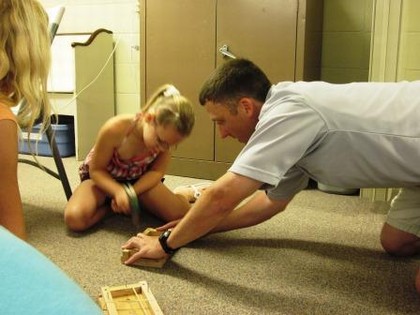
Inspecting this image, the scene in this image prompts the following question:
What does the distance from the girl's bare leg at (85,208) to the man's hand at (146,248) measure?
1.12 ft

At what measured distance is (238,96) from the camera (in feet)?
4.25

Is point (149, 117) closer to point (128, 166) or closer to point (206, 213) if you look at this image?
point (128, 166)

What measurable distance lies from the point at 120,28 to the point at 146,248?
226cm

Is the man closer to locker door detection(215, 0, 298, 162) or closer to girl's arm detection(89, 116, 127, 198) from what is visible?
girl's arm detection(89, 116, 127, 198)

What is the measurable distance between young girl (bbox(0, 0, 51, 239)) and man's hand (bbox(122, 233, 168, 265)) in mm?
445

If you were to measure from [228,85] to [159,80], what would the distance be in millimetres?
1353

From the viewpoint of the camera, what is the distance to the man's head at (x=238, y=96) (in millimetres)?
1294

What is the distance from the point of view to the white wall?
3188mm

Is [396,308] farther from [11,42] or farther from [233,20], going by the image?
[233,20]

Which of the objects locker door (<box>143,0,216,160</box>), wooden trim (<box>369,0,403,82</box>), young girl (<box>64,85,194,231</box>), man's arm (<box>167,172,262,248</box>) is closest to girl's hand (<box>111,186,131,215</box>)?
young girl (<box>64,85,194,231</box>)

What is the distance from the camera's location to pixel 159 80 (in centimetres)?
259

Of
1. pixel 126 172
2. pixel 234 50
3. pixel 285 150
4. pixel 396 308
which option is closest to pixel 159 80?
pixel 234 50

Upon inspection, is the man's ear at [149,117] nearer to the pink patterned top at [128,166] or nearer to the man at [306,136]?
the pink patterned top at [128,166]

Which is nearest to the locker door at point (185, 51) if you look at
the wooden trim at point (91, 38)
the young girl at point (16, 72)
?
the wooden trim at point (91, 38)
